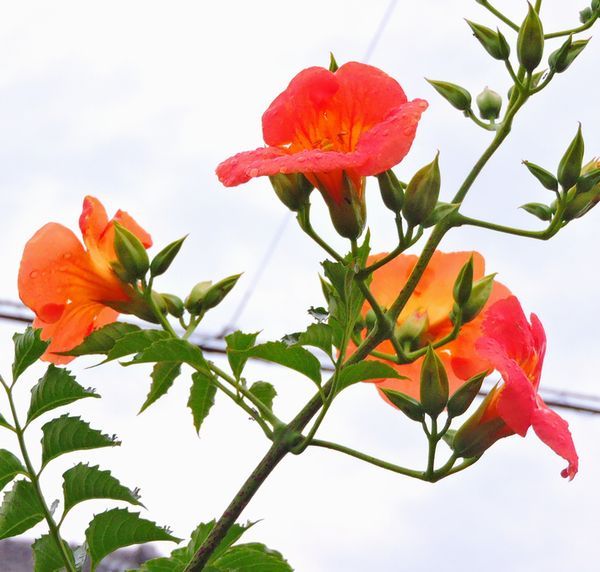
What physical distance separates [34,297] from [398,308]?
1.75 ft

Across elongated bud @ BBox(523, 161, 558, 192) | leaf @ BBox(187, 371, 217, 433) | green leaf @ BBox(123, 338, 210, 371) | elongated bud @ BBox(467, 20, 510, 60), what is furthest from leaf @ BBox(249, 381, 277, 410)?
elongated bud @ BBox(467, 20, 510, 60)

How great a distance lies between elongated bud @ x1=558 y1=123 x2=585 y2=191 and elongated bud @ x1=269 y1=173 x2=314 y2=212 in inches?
14.1

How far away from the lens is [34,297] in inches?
51.6

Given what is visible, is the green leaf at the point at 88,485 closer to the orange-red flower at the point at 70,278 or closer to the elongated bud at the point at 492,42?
the orange-red flower at the point at 70,278

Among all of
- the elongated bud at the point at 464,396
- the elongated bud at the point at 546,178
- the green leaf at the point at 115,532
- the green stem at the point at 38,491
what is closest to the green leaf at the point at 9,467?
the green stem at the point at 38,491

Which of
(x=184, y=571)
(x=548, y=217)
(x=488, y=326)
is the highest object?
(x=548, y=217)

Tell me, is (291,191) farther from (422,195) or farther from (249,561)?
(249,561)

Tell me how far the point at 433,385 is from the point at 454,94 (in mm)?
537

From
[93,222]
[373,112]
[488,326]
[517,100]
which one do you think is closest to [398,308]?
[488,326]

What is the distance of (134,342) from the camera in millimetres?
1115

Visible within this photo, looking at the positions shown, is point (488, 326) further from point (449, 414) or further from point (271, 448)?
point (271, 448)

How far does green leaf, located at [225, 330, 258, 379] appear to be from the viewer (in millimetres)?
1154

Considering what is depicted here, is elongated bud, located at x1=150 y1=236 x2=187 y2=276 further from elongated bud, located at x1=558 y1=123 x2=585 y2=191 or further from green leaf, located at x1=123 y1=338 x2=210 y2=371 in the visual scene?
elongated bud, located at x1=558 y1=123 x2=585 y2=191

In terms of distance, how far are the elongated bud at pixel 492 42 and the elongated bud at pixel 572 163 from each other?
0.57 ft
